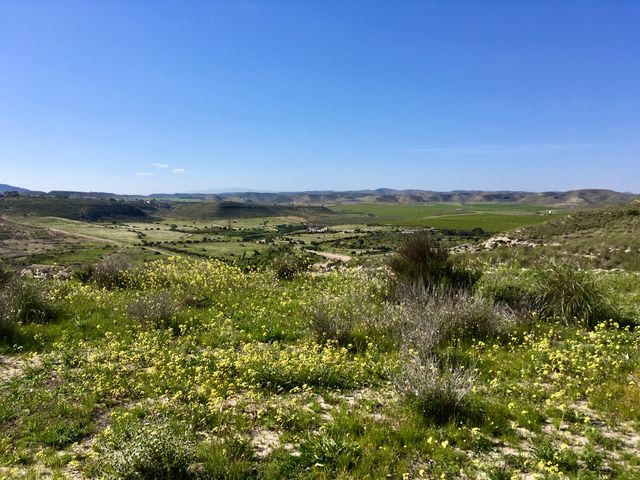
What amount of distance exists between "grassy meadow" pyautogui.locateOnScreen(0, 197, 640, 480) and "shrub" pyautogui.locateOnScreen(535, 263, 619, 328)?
1.5 inches

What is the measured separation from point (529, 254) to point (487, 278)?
16.2 metres

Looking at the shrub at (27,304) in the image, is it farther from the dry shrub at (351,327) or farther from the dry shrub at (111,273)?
the dry shrub at (351,327)

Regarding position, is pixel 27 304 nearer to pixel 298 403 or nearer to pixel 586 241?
pixel 298 403

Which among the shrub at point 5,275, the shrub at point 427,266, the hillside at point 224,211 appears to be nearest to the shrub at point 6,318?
the shrub at point 5,275

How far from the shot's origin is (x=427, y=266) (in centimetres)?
1109

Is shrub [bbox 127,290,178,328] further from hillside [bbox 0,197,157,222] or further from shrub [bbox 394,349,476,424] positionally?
hillside [bbox 0,197,157,222]

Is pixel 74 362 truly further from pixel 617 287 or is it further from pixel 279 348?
pixel 617 287

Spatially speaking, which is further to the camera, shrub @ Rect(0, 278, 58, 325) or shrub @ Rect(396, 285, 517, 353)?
shrub @ Rect(0, 278, 58, 325)

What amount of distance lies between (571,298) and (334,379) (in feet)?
20.6

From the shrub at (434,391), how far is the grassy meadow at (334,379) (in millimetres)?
22

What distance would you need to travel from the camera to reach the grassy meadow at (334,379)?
4488 mm

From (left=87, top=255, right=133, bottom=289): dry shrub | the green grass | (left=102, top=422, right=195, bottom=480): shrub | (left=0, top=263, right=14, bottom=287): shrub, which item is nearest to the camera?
(left=102, top=422, right=195, bottom=480): shrub

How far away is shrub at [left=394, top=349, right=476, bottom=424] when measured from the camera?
5.30m

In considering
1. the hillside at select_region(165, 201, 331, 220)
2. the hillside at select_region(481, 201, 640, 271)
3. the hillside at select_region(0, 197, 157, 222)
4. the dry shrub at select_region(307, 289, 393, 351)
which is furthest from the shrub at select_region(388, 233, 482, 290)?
the hillside at select_region(165, 201, 331, 220)
